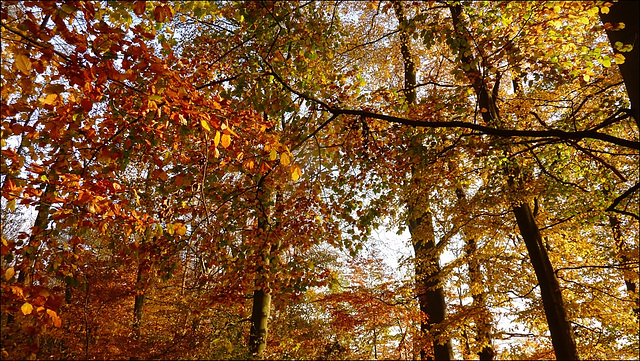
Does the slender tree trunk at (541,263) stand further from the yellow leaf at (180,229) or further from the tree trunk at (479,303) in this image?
the yellow leaf at (180,229)

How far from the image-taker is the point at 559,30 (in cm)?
446

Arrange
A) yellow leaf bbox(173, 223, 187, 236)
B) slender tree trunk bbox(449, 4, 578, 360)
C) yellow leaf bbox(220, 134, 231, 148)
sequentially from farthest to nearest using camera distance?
1. slender tree trunk bbox(449, 4, 578, 360)
2. yellow leaf bbox(173, 223, 187, 236)
3. yellow leaf bbox(220, 134, 231, 148)

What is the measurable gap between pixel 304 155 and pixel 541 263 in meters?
4.44

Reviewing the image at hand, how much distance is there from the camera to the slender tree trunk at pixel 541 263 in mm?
5555

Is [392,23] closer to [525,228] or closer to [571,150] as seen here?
[571,150]

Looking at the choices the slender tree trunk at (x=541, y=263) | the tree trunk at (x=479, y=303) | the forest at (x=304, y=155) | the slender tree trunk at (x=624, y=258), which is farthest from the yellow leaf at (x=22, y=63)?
the slender tree trunk at (x=624, y=258)

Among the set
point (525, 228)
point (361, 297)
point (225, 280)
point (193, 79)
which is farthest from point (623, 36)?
point (361, 297)

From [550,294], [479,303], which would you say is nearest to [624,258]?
[479,303]

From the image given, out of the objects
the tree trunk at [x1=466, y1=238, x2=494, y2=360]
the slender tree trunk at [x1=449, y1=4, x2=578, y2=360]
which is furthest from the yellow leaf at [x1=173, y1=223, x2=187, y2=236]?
the tree trunk at [x1=466, y1=238, x2=494, y2=360]

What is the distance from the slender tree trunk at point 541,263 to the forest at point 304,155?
0.10ft

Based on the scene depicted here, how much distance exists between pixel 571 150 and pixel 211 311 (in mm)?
10667

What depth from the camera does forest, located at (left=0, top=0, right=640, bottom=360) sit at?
3689 mm

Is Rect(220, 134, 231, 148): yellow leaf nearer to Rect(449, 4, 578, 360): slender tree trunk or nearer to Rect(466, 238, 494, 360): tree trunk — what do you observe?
Rect(449, 4, 578, 360): slender tree trunk

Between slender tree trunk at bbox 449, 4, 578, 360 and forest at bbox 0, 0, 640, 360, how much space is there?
0.03 metres
